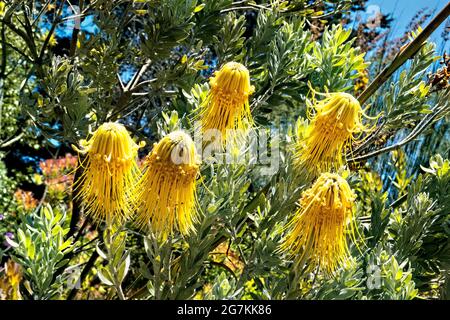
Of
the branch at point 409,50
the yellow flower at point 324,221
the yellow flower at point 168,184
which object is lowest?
the yellow flower at point 324,221

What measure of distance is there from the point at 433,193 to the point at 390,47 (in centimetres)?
238

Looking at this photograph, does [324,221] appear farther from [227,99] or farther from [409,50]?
[409,50]

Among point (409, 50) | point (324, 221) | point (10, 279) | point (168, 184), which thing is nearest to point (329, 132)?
point (324, 221)

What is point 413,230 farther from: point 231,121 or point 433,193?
point 231,121

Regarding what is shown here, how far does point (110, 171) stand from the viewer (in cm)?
90

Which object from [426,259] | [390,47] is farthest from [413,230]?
[390,47]

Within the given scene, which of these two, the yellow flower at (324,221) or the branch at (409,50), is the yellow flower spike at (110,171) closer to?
the yellow flower at (324,221)

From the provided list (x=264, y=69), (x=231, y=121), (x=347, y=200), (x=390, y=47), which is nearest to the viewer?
(x=347, y=200)

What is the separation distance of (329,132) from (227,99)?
175 mm

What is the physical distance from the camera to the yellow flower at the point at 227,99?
960 millimetres

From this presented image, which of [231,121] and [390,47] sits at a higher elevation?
[390,47]

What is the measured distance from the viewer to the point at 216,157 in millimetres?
1104

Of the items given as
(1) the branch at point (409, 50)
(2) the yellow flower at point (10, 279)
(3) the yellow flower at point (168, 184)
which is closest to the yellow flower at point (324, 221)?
(3) the yellow flower at point (168, 184)

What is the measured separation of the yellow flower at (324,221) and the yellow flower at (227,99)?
0.19 m
